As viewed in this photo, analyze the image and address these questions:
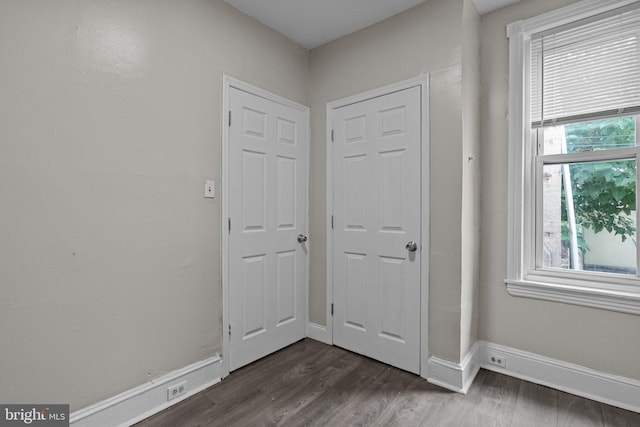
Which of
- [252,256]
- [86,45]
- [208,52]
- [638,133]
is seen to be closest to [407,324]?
[252,256]

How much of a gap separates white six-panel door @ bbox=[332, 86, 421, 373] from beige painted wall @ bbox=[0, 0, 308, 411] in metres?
1.04

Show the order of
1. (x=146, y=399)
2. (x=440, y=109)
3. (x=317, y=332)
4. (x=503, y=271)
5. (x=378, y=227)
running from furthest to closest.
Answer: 1. (x=317, y=332)
2. (x=378, y=227)
3. (x=503, y=271)
4. (x=440, y=109)
5. (x=146, y=399)

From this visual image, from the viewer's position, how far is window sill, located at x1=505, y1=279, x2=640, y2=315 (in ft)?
6.00

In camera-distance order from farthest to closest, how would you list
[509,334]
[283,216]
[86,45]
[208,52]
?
1. [283,216]
2. [509,334]
3. [208,52]
4. [86,45]

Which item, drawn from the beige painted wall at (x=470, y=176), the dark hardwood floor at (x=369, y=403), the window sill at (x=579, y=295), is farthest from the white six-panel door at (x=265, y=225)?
the window sill at (x=579, y=295)

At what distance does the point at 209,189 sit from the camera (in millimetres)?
2088

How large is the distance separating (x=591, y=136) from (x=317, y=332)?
255 centimetres

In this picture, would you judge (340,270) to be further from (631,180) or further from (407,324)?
(631,180)

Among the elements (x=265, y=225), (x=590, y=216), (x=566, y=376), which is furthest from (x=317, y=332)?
(x=590, y=216)

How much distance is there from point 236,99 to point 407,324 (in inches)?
82.1

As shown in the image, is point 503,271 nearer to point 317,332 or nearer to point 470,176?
point 470,176

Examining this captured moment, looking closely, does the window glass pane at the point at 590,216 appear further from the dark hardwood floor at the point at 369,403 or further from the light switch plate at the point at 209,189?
the light switch plate at the point at 209,189

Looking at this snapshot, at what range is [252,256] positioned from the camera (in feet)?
7.77

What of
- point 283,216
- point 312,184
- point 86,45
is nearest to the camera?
point 86,45
